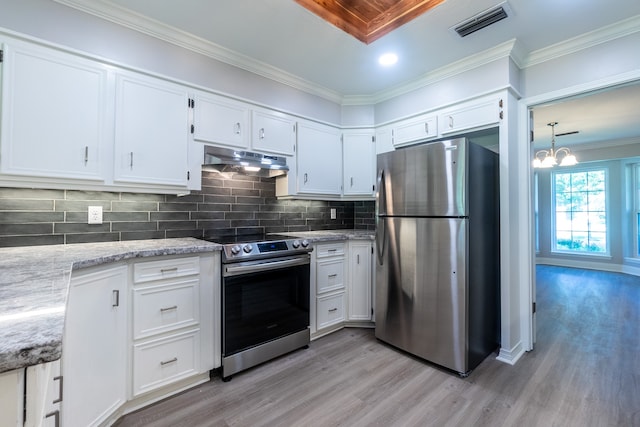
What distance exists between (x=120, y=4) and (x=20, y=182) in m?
1.26

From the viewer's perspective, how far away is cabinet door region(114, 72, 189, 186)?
197cm

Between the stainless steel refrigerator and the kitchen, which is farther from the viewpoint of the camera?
the stainless steel refrigerator

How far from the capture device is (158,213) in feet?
7.59

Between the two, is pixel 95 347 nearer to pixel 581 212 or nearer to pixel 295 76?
pixel 295 76

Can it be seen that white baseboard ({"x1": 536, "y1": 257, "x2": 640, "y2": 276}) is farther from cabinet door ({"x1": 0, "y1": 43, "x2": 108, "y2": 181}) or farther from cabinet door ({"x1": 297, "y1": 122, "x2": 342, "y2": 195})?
cabinet door ({"x1": 0, "y1": 43, "x2": 108, "y2": 181})

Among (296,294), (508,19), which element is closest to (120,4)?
(296,294)

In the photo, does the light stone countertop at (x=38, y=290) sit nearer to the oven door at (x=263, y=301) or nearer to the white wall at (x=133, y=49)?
the oven door at (x=263, y=301)

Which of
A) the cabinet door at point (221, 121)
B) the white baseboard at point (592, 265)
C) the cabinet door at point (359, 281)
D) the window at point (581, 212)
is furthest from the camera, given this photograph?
the window at point (581, 212)

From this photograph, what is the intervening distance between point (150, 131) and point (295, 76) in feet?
4.82

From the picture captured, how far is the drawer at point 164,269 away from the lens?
1.75m

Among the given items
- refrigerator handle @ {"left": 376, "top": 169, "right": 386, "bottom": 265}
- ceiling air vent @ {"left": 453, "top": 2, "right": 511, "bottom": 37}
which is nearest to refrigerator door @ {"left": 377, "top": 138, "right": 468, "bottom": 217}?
refrigerator handle @ {"left": 376, "top": 169, "right": 386, "bottom": 265}

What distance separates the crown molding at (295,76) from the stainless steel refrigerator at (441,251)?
0.83 metres

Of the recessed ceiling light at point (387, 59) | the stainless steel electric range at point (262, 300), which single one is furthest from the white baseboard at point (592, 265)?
the stainless steel electric range at point (262, 300)

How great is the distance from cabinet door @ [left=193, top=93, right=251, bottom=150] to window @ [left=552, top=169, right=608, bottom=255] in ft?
23.0
